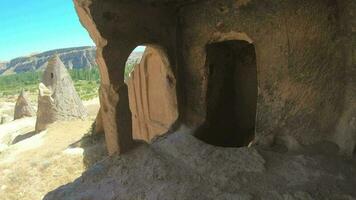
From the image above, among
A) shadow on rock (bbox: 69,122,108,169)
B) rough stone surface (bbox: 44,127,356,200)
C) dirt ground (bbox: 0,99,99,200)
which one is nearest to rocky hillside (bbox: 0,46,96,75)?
dirt ground (bbox: 0,99,99,200)

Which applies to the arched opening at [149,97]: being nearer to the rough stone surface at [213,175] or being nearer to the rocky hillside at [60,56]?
the rough stone surface at [213,175]

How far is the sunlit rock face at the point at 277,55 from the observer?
429cm

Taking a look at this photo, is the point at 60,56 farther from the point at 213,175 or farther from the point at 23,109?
the point at 213,175

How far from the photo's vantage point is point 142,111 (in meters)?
8.44

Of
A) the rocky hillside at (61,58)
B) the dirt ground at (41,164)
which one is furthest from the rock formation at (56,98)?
Result: the rocky hillside at (61,58)

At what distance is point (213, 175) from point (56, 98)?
11.8 m

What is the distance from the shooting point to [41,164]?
10477 millimetres

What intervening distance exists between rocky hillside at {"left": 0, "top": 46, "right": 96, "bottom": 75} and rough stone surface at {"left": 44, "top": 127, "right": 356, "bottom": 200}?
103064mm

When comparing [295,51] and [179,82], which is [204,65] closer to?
[179,82]

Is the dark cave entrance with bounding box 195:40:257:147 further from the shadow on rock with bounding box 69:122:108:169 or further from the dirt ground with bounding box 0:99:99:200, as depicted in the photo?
the shadow on rock with bounding box 69:122:108:169

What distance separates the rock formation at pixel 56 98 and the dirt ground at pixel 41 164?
66 cm

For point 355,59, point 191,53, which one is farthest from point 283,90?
point 191,53

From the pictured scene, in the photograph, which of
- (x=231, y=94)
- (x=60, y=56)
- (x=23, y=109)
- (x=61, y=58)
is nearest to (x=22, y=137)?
(x=23, y=109)

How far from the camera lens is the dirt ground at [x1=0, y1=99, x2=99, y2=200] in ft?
30.7
